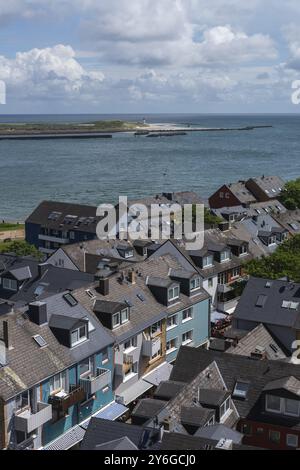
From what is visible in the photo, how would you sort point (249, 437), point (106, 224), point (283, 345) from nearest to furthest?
point (249, 437)
point (283, 345)
point (106, 224)

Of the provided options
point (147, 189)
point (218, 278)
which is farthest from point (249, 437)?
point (147, 189)

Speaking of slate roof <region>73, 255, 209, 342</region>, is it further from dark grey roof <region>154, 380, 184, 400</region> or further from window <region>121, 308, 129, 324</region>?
dark grey roof <region>154, 380, 184, 400</region>

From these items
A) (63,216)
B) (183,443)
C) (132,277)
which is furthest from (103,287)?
(63,216)

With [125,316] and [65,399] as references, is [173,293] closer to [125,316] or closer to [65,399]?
[125,316]

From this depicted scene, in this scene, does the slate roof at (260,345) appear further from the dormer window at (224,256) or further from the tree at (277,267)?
the dormer window at (224,256)

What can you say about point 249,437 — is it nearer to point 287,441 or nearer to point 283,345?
point 287,441
